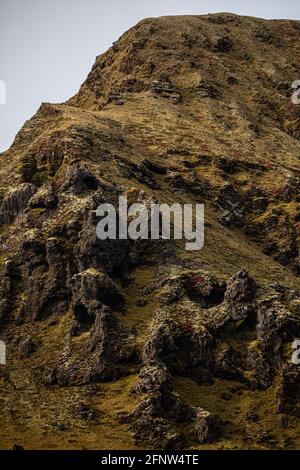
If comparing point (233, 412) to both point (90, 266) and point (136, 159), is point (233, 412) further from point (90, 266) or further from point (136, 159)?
point (136, 159)

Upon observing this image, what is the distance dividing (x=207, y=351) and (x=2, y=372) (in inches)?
812

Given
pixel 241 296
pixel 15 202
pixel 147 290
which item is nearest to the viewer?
pixel 241 296

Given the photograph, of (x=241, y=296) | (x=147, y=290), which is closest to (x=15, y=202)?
(x=147, y=290)

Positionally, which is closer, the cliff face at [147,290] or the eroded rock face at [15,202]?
the cliff face at [147,290]

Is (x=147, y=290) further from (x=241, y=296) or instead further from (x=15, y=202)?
(x=15, y=202)

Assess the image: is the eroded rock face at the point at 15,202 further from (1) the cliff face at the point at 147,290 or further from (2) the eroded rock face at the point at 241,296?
(2) the eroded rock face at the point at 241,296

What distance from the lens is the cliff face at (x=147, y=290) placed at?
61.1 metres

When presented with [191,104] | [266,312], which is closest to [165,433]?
[266,312]

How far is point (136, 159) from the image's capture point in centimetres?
10956

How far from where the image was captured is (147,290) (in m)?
78.5

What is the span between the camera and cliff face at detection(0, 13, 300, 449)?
61.1m

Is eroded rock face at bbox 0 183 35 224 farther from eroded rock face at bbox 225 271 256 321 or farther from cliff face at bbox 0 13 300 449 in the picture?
eroded rock face at bbox 225 271 256 321

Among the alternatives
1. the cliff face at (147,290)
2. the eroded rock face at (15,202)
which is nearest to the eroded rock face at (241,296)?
the cliff face at (147,290)

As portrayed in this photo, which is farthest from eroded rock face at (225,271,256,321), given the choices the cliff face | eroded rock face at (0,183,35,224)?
eroded rock face at (0,183,35,224)
